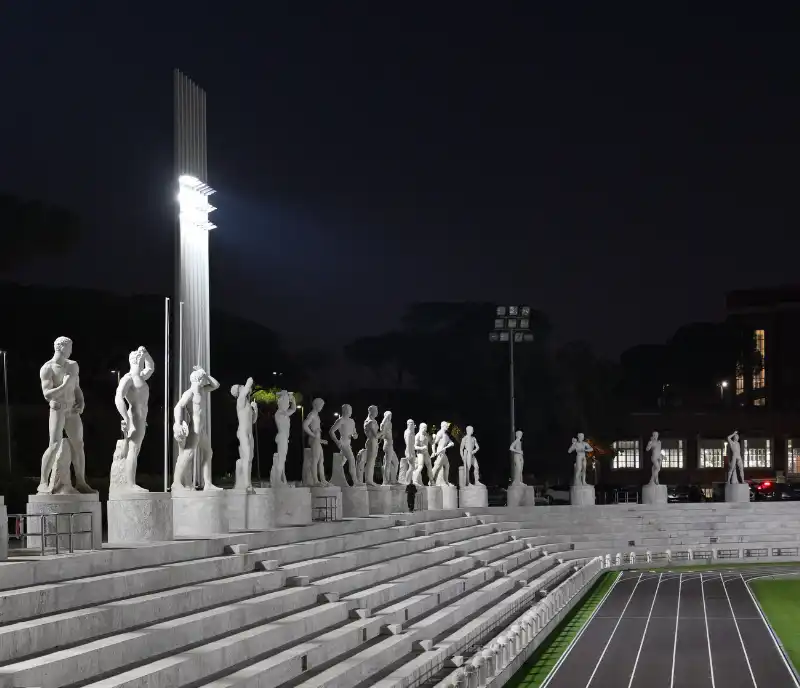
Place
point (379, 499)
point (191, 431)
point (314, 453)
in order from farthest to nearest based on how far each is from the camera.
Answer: point (379, 499) → point (314, 453) → point (191, 431)

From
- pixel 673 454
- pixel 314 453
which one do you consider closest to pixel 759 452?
pixel 673 454

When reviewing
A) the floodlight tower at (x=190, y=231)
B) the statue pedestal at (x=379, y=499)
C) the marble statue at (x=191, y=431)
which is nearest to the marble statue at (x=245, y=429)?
the marble statue at (x=191, y=431)

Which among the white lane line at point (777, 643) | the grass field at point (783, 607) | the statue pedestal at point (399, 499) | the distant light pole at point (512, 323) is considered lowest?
the grass field at point (783, 607)

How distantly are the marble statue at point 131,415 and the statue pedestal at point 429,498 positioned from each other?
19507 mm

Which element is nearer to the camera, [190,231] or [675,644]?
[675,644]

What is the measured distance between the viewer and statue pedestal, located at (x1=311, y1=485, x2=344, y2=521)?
81.8ft

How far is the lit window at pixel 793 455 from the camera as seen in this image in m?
81.7

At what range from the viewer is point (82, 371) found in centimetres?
5312

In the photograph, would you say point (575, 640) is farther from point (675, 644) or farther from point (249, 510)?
point (249, 510)

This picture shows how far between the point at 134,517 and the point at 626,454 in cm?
6708

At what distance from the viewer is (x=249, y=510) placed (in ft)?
68.2

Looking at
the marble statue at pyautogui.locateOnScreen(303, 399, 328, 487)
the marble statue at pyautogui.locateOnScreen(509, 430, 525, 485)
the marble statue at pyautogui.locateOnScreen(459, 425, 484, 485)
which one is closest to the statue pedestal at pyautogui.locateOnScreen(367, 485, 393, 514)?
the marble statue at pyautogui.locateOnScreen(303, 399, 328, 487)

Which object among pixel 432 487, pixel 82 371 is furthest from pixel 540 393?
pixel 432 487

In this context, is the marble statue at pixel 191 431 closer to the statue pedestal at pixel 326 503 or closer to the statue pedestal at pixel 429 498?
the statue pedestal at pixel 326 503
